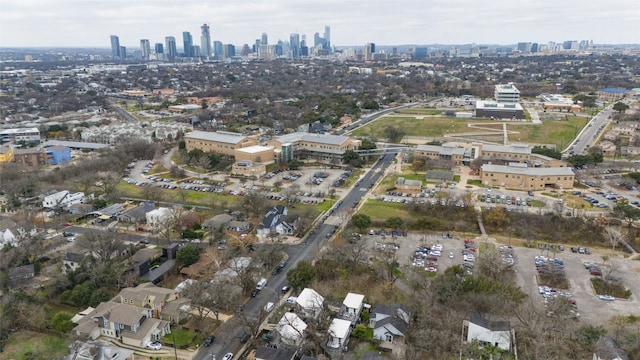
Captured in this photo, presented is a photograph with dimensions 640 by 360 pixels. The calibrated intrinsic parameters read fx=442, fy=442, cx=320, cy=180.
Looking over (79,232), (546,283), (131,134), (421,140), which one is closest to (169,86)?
(131,134)

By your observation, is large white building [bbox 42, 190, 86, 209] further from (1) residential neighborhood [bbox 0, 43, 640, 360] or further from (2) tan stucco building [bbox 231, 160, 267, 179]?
(2) tan stucco building [bbox 231, 160, 267, 179]

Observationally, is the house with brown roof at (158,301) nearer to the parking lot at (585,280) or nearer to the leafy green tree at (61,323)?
the leafy green tree at (61,323)

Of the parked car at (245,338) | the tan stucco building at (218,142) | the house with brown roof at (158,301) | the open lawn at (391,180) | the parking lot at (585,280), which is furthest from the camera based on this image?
the tan stucco building at (218,142)

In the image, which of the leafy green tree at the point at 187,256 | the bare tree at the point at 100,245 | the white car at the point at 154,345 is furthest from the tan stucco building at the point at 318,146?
the white car at the point at 154,345

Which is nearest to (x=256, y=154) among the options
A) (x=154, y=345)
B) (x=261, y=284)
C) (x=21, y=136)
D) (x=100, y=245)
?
(x=100, y=245)

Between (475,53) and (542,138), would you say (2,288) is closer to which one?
(542,138)

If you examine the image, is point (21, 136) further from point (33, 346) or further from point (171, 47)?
point (171, 47)

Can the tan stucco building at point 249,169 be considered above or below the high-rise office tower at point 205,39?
below
